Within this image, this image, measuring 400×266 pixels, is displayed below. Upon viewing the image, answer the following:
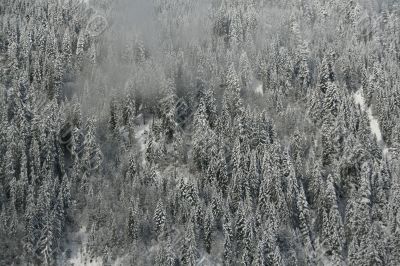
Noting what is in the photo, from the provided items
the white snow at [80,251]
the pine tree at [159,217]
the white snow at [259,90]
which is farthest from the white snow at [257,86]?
the white snow at [80,251]

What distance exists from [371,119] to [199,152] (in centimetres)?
5808

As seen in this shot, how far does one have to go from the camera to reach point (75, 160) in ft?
427

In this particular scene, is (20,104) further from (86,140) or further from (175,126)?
(175,126)

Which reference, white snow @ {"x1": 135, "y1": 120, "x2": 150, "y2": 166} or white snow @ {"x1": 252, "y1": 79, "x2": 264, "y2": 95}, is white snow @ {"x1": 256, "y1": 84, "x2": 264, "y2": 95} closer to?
white snow @ {"x1": 252, "y1": 79, "x2": 264, "y2": 95}

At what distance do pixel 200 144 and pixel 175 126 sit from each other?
14366 mm

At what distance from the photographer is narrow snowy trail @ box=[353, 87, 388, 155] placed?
13850 cm

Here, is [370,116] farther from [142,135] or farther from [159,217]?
[159,217]

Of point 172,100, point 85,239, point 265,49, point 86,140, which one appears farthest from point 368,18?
point 85,239

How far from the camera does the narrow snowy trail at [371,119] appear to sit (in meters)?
138

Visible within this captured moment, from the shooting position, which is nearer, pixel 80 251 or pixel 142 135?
pixel 80 251

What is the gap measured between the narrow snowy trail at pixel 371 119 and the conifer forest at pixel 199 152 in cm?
68

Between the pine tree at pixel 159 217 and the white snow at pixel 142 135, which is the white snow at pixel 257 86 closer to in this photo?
the white snow at pixel 142 135

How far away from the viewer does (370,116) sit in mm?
149750

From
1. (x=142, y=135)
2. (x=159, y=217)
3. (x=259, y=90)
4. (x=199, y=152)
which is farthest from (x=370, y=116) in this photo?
(x=159, y=217)
